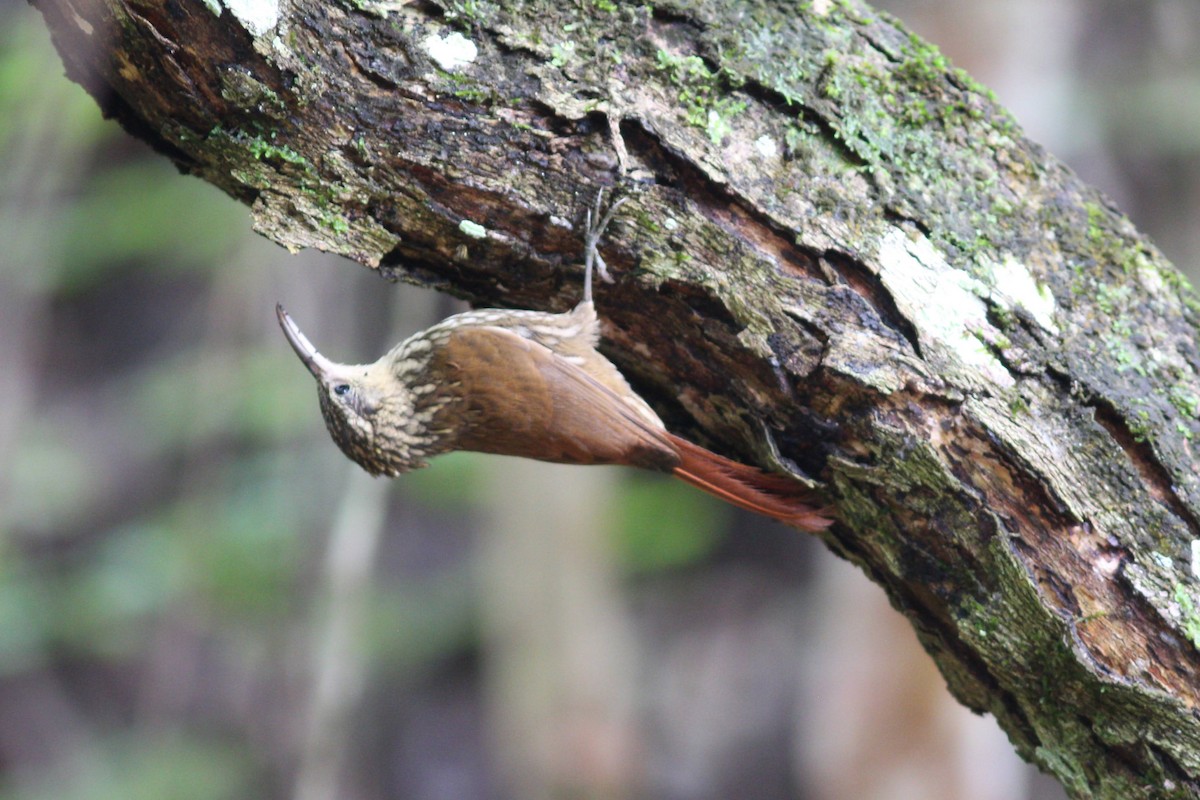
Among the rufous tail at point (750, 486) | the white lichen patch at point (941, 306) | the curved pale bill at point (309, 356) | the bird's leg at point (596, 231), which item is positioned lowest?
the curved pale bill at point (309, 356)

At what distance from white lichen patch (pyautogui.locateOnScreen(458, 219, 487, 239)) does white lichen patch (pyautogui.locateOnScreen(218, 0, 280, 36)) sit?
19.0 inches

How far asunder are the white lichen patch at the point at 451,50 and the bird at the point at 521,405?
1.18 ft

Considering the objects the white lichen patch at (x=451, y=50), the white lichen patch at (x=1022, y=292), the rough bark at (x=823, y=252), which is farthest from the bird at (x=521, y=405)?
the white lichen patch at (x=1022, y=292)

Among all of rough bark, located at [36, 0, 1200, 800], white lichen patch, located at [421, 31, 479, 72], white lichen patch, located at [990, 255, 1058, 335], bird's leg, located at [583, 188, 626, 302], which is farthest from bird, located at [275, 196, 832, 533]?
white lichen patch, located at [990, 255, 1058, 335]

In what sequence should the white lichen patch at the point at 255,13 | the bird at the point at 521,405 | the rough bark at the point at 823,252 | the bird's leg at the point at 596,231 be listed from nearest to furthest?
the white lichen patch at the point at 255,13 < the rough bark at the point at 823,252 < the bird's leg at the point at 596,231 < the bird at the point at 521,405

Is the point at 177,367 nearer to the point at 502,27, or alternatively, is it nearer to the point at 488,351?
the point at 488,351

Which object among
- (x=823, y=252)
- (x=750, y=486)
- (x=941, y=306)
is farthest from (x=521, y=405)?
(x=941, y=306)

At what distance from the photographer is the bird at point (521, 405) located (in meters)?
2.31

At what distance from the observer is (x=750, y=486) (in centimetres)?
233

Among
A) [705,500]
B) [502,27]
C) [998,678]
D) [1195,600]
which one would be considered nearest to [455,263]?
[502,27]

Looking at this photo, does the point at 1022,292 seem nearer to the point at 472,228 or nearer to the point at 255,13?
the point at 472,228

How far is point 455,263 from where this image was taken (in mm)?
2139

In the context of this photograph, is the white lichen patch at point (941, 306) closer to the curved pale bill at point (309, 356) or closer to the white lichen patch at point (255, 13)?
the white lichen patch at point (255, 13)

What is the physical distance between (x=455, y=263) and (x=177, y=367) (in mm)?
5827
